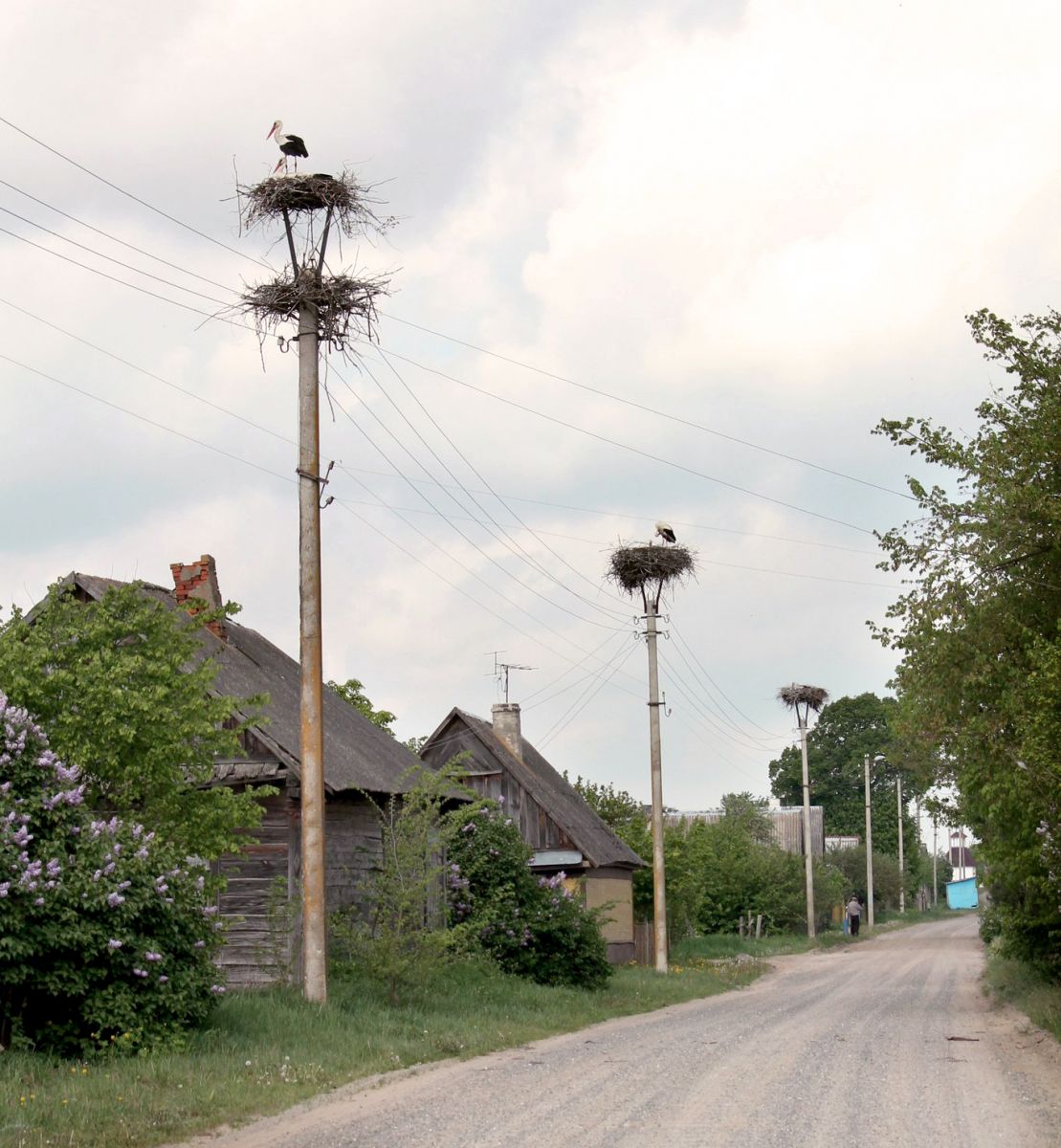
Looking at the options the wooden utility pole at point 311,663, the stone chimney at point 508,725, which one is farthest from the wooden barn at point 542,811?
the wooden utility pole at point 311,663

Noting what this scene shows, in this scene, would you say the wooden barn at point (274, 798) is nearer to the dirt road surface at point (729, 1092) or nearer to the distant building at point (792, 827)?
the dirt road surface at point (729, 1092)

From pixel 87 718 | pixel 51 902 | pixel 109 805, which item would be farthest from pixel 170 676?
pixel 51 902

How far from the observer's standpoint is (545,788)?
3722cm

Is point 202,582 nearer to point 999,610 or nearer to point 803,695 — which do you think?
point 999,610

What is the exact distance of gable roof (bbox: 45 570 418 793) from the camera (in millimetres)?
21016

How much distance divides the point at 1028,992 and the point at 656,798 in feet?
38.5

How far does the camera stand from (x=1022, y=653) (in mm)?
18656

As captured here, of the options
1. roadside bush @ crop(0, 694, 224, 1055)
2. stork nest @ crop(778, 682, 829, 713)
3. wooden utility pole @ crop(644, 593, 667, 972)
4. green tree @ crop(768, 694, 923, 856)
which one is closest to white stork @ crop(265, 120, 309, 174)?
roadside bush @ crop(0, 694, 224, 1055)

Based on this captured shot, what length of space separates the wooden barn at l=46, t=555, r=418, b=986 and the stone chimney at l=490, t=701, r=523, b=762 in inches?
490

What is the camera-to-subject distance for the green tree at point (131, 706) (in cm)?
1450

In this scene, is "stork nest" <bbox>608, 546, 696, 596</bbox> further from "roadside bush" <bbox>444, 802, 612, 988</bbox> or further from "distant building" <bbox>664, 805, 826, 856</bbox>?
"distant building" <bbox>664, 805, 826, 856</bbox>

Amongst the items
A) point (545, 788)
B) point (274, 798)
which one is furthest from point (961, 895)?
point (274, 798)

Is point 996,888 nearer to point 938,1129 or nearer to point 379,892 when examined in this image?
point 379,892

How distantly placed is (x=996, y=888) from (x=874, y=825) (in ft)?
241
